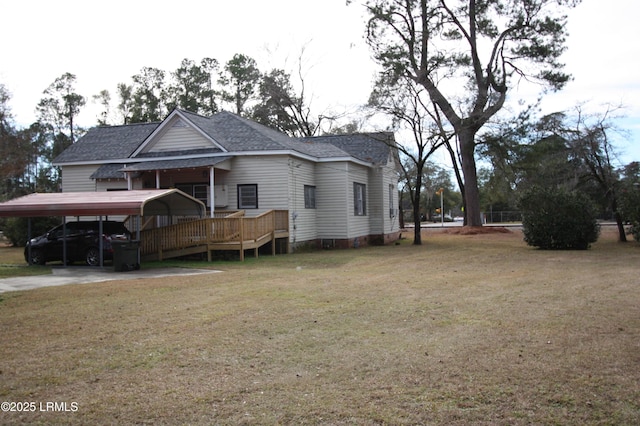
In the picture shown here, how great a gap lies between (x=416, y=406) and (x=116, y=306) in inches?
247

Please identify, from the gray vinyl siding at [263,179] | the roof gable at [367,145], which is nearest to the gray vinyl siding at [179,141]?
the gray vinyl siding at [263,179]

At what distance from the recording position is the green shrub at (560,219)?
20078 mm

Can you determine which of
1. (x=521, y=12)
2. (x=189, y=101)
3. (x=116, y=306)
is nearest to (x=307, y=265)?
(x=116, y=306)

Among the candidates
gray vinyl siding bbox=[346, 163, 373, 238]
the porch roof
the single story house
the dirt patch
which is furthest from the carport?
the dirt patch

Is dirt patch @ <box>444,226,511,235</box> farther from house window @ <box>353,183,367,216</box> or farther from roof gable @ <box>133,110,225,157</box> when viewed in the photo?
roof gable @ <box>133,110,225,157</box>

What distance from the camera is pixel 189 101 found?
174ft

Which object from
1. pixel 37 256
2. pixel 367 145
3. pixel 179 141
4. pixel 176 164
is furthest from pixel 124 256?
pixel 367 145

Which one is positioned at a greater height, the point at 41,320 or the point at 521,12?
the point at 521,12

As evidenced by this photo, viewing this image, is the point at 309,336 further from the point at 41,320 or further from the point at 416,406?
the point at 41,320

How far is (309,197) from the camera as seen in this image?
75.8 ft

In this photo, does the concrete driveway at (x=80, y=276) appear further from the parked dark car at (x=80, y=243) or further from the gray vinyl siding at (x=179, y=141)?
the gray vinyl siding at (x=179, y=141)

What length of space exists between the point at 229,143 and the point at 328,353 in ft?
55.9

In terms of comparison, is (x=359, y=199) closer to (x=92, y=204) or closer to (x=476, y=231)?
(x=476, y=231)

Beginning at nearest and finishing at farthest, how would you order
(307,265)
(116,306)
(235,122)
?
(116,306) < (307,265) < (235,122)
